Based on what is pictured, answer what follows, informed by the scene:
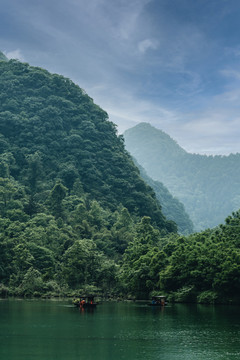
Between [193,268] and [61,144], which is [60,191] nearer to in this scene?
[61,144]

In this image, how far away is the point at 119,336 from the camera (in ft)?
104

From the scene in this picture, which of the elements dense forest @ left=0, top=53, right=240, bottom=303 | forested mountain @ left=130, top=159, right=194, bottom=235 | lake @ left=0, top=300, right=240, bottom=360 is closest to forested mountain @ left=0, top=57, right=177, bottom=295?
dense forest @ left=0, top=53, right=240, bottom=303

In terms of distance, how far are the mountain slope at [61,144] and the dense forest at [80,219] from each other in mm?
287

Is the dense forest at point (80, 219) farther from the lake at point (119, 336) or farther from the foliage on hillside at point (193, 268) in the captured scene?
the lake at point (119, 336)

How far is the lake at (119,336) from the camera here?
84.6ft

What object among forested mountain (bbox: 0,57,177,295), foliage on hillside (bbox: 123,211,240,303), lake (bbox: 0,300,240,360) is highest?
forested mountain (bbox: 0,57,177,295)

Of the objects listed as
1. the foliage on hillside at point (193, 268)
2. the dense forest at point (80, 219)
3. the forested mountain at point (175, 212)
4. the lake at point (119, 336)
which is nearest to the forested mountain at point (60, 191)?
the dense forest at point (80, 219)

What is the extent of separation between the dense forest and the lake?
53.2ft

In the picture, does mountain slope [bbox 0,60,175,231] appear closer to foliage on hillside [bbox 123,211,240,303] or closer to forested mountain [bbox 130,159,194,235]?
foliage on hillside [bbox 123,211,240,303]

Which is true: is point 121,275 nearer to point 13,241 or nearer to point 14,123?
point 13,241

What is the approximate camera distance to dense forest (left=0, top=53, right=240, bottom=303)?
6297 cm

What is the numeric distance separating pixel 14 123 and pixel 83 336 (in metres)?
105

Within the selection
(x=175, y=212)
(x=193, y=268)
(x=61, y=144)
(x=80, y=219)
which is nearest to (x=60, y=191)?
(x=80, y=219)

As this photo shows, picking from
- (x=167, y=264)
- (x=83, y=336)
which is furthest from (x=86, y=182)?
(x=83, y=336)
